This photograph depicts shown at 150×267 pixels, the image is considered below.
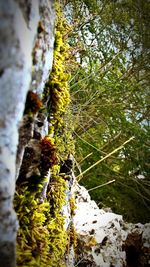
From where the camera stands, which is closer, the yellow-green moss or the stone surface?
the yellow-green moss

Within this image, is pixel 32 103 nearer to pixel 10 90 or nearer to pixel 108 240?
pixel 10 90

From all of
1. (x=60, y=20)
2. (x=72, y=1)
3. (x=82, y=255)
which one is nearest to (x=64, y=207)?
(x=82, y=255)

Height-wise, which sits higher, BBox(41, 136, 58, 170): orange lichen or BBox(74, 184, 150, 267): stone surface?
BBox(41, 136, 58, 170): orange lichen

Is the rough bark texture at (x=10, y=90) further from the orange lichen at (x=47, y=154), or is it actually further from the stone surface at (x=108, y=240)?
the stone surface at (x=108, y=240)

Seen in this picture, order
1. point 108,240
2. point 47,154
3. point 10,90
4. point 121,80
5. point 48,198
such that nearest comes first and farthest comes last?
point 10,90
point 47,154
point 48,198
point 108,240
point 121,80

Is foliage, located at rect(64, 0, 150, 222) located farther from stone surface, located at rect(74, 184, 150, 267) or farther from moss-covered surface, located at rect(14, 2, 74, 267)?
moss-covered surface, located at rect(14, 2, 74, 267)

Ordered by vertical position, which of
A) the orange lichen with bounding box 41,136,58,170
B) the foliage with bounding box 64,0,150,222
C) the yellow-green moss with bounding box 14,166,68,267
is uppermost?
the foliage with bounding box 64,0,150,222

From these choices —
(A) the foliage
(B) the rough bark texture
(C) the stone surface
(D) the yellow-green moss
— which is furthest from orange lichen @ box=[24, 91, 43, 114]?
(A) the foliage

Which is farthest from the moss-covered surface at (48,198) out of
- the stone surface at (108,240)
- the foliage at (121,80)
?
the foliage at (121,80)

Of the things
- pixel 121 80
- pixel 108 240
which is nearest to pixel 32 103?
pixel 108 240

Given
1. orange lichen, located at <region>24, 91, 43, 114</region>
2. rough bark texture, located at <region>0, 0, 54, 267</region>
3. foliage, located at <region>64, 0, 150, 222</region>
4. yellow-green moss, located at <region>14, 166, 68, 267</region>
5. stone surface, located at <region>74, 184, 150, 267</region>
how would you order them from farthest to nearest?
1. foliage, located at <region>64, 0, 150, 222</region>
2. stone surface, located at <region>74, 184, 150, 267</region>
3. yellow-green moss, located at <region>14, 166, 68, 267</region>
4. orange lichen, located at <region>24, 91, 43, 114</region>
5. rough bark texture, located at <region>0, 0, 54, 267</region>
